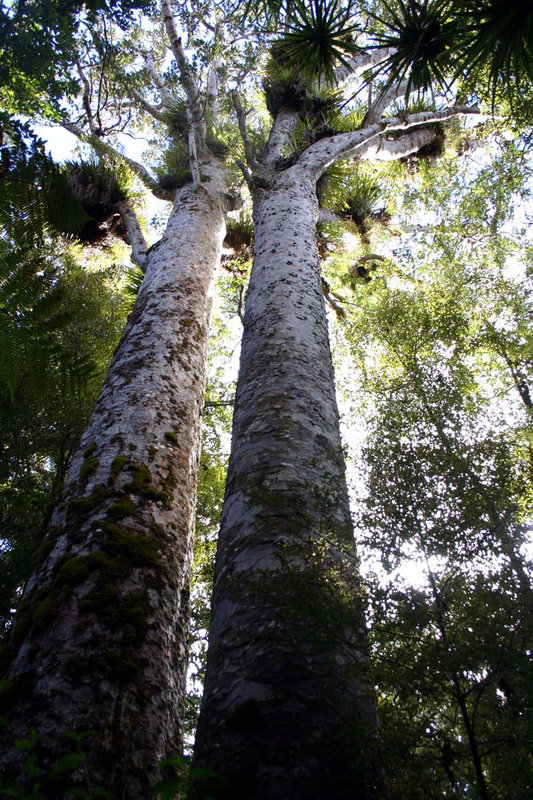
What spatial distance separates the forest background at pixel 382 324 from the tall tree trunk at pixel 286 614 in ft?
0.37

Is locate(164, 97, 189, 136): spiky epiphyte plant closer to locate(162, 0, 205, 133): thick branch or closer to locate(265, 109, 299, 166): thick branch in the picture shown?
locate(265, 109, 299, 166): thick branch

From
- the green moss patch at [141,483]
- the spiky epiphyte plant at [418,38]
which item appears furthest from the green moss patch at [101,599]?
the spiky epiphyte plant at [418,38]

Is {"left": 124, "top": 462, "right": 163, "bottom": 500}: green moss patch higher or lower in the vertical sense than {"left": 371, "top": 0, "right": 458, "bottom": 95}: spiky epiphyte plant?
lower

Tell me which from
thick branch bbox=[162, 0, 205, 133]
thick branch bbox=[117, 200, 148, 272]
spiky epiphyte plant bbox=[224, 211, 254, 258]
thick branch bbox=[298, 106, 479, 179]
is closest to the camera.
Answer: thick branch bbox=[298, 106, 479, 179]

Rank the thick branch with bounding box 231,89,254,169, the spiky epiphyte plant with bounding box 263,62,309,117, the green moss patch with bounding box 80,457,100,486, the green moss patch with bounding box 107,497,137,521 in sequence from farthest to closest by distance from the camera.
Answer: the spiky epiphyte plant with bounding box 263,62,309,117 < the thick branch with bounding box 231,89,254,169 < the green moss patch with bounding box 80,457,100,486 < the green moss patch with bounding box 107,497,137,521

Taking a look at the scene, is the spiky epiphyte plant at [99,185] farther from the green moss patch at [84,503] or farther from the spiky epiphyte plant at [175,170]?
the green moss patch at [84,503]

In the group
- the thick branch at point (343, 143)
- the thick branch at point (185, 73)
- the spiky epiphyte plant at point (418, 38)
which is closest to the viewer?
the spiky epiphyte plant at point (418, 38)

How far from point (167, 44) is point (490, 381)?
12.4m

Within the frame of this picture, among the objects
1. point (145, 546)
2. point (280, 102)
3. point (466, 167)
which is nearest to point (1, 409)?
point (145, 546)

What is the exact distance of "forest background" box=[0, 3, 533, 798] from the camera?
1.18 m

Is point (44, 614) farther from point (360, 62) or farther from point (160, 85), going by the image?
point (160, 85)

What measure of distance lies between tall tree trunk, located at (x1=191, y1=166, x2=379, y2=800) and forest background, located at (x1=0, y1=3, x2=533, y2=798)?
0.11m

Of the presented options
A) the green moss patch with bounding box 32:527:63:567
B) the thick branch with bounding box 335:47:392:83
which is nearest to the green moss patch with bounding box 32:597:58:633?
the green moss patch with bounding box 32:527:63:567

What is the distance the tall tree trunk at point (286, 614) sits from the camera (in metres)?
1.00
